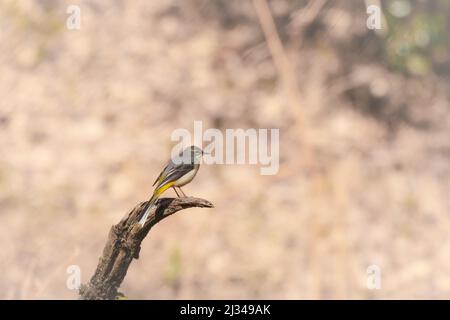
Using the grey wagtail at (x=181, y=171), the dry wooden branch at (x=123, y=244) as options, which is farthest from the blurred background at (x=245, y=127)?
the dry wooden branch at (x=123, y=244)

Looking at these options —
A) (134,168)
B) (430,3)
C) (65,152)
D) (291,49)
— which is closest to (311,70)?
(291,49)

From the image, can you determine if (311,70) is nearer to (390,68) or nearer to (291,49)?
(291,49)

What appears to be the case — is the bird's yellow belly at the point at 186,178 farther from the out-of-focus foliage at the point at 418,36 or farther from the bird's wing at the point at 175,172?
the out-of-focus foliage at the point at 418,36

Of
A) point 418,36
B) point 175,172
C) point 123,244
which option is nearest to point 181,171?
point 175,172

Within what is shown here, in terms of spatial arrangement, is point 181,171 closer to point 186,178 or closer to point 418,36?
point 186,178

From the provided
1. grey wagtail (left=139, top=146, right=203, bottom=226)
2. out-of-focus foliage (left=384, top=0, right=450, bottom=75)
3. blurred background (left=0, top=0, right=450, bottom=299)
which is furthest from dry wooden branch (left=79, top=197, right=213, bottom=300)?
out-of-focus foliage (left=384, top=0, right=450, bottom=75)
